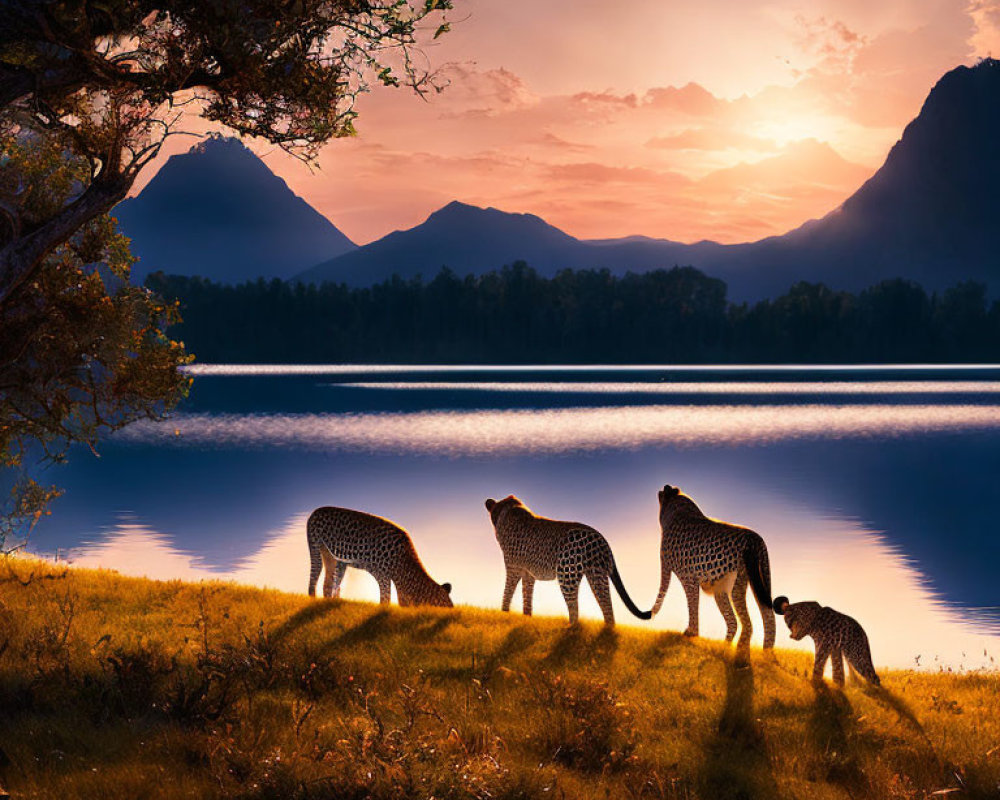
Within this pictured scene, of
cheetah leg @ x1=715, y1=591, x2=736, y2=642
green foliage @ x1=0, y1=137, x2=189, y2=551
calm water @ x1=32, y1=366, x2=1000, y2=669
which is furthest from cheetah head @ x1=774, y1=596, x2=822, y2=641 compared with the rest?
green foliage @ x1=0, y1=137, x2=189, y2=551

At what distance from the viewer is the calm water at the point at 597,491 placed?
26000 millimetres

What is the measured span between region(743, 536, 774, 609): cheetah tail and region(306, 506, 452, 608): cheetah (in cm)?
501

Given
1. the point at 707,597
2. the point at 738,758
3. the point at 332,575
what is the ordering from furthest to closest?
Answer: the point at 707,597, the point at 332,575, the point at 738,758

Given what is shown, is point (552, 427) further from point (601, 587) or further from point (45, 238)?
point (45, 238)

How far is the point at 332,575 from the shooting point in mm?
16406

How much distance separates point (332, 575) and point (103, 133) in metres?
8.27

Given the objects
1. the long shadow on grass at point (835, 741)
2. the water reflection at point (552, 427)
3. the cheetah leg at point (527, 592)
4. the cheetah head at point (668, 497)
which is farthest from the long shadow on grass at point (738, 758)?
the water reflection at point (552, 427)

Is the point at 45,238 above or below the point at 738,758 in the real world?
above

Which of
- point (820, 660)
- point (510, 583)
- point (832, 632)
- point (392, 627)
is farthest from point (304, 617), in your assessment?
point (832, 632)

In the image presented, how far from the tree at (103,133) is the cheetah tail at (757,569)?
7740mm

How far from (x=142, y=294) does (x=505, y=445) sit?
163 feet

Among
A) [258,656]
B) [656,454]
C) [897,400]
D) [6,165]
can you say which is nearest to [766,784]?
[258,656]

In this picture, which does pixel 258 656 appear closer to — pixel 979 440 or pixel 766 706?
pixel 766 706

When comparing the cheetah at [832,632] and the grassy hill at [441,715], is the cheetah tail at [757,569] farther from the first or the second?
the grassy hill at [441,715]
